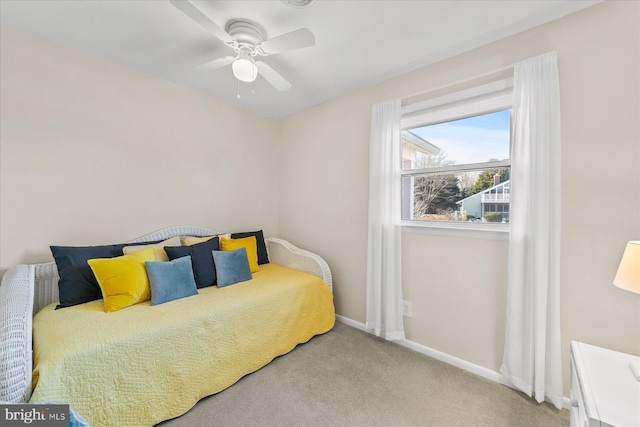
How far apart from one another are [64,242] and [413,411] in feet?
9.29

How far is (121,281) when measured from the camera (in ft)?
5.95

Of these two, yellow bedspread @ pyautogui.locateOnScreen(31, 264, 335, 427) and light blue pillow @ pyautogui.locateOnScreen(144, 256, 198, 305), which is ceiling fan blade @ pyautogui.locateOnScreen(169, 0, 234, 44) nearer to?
light blue pillow @ pyautogui.locateOnScreen(144, 256, 198, 305)

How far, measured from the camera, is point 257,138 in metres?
3.36

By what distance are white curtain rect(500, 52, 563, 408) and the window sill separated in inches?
5.6

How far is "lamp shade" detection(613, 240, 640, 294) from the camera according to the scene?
1.12m

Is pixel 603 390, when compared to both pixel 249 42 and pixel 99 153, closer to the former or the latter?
pixel 249 42

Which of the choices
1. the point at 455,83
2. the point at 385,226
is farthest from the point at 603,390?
the point at 455,83

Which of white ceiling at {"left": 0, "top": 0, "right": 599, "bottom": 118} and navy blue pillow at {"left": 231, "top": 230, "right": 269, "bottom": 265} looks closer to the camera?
white ceiling at {"left": 0, "top": 0, "right": 599, "bottom": 118}

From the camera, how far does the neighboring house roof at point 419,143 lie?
2.33 meters

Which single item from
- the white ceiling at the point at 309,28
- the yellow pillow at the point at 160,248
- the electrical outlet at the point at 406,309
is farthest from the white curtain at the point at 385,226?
the yellow pillow at the point at 160,248

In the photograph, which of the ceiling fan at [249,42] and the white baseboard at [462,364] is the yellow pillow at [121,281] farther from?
the white baseboard at [462,364]

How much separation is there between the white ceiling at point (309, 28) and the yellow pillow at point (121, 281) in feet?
5.35

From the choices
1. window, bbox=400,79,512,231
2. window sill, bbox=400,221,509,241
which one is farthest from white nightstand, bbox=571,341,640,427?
window, bbox=400,79,512,231

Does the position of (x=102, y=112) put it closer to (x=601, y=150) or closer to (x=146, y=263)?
(x=146, y=263)
